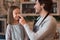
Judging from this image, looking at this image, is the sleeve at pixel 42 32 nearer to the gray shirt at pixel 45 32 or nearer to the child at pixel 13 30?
the gray shirt at pixel 45 32

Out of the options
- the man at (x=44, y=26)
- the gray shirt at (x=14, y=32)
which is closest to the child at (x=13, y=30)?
the gray shirt at (x=14, y=32)

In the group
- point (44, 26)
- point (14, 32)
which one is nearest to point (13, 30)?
point (14, 32)

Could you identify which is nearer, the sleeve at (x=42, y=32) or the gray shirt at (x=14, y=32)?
the sleeve at (x=42, y=32)

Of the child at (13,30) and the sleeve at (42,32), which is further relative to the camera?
the child at (13,30)

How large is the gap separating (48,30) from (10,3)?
219 centimetres

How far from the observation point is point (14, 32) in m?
2.25

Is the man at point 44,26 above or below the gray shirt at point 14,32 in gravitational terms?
above

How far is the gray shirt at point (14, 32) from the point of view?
2.22 metres

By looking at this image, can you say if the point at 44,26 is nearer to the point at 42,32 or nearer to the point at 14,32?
the point at 42,32

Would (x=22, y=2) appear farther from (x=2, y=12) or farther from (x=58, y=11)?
(x=58, y=11)

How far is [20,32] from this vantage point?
2.26 m

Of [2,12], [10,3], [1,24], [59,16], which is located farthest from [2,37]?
[59,16]

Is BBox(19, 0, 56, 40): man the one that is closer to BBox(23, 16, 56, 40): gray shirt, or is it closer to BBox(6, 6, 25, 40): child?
BBox(23, 16, 56, 40): gray shirt

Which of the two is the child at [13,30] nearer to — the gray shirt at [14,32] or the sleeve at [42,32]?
the gray shirt at [14,32]
